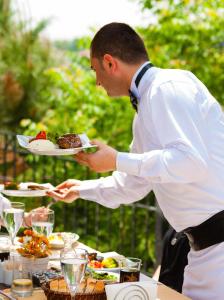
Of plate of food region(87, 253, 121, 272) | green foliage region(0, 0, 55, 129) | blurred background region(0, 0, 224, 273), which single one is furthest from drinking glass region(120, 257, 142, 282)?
green foliage region(0, 0, 55, 129)

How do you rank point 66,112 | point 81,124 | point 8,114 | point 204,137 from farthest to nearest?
point 8,114, point 66,112, point 81,124, point 204,137

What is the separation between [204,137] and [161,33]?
17.1 ft

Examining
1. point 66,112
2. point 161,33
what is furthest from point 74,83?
point 161,33

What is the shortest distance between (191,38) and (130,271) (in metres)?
5.75

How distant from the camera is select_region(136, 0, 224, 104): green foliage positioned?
8195 mm

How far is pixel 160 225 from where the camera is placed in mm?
6277

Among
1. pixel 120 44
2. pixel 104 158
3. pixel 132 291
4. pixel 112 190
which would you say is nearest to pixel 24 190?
pixel 112 190

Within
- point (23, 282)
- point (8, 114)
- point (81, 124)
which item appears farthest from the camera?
point (8, 114)

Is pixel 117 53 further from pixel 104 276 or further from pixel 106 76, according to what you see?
pixel 104 276

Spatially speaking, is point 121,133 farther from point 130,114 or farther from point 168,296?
point 168,296

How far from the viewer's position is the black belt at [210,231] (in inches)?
127

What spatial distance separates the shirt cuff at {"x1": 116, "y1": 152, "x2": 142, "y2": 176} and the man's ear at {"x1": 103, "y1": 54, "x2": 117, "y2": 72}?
45 centimetres

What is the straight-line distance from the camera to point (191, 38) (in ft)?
27.2

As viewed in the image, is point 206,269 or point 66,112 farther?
point 66,112
